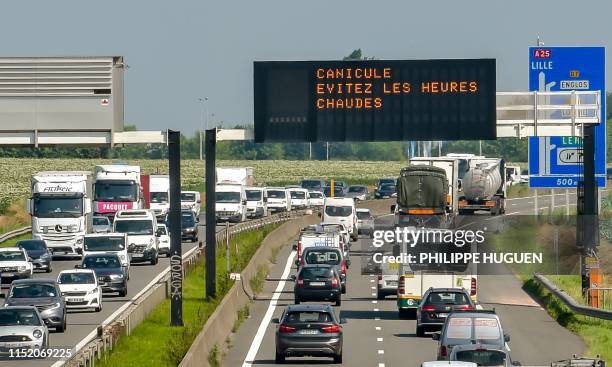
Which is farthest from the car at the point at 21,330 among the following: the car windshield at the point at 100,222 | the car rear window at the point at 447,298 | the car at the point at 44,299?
the car windshield at the point at 100,222

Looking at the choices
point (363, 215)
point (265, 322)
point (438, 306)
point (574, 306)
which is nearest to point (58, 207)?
point (265, 322)

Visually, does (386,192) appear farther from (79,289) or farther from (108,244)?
(79,289)

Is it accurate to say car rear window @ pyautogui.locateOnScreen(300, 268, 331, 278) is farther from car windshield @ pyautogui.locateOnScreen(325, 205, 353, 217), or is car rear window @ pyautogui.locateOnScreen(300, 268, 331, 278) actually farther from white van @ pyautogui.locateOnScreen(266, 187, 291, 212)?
white van @ pyautogui.locateOnScreen(266, 187, 291, 212)

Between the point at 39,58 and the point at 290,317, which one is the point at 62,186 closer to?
the point at 39,58

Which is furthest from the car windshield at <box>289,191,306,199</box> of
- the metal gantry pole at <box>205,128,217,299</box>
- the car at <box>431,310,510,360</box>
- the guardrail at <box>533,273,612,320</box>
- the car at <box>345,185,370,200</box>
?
the car at <box>431,310,510,360</box>

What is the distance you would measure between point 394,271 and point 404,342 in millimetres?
13399

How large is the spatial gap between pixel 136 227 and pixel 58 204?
11.4 feet

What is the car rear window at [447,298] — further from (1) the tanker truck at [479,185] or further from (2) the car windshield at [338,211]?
(1) the tanker truck at [479,185]

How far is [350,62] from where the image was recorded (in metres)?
40.8

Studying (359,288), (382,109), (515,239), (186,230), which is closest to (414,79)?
(382,109)

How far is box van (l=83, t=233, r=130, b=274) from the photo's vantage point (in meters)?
61.7

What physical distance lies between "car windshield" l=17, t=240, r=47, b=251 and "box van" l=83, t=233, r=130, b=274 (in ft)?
11.4

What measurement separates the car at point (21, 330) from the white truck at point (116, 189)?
41.5 meters

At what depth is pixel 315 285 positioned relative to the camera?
170ft
